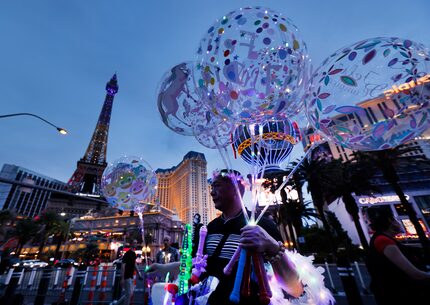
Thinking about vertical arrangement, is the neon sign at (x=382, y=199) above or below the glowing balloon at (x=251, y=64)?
above

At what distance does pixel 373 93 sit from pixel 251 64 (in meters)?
Result: 1.42

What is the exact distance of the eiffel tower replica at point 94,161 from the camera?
69.6 m

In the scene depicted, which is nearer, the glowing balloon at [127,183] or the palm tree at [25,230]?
the glowing balloon at [127,183]

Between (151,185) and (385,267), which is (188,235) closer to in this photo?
(385,267)

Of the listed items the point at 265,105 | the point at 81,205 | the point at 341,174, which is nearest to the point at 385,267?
the point at 265,105

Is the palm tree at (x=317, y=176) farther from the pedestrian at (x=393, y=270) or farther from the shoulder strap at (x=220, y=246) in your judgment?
the shoulder strap at (x=220, y=246)

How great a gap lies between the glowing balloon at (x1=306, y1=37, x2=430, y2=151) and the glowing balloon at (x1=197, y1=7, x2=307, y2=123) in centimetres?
35

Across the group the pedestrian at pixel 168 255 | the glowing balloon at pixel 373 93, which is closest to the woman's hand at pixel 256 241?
the glowing balloon at pixel 373 93

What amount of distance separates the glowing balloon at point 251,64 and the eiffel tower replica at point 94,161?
245ft

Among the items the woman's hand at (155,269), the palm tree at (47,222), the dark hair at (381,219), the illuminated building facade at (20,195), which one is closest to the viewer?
the woman's hand at (155,269)

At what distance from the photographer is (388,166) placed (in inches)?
660

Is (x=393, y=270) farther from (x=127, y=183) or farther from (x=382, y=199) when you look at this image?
(x=382, y=199)

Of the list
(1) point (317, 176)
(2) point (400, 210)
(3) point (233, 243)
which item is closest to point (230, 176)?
(3) point (233, 243)

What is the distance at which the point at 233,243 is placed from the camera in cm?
161
